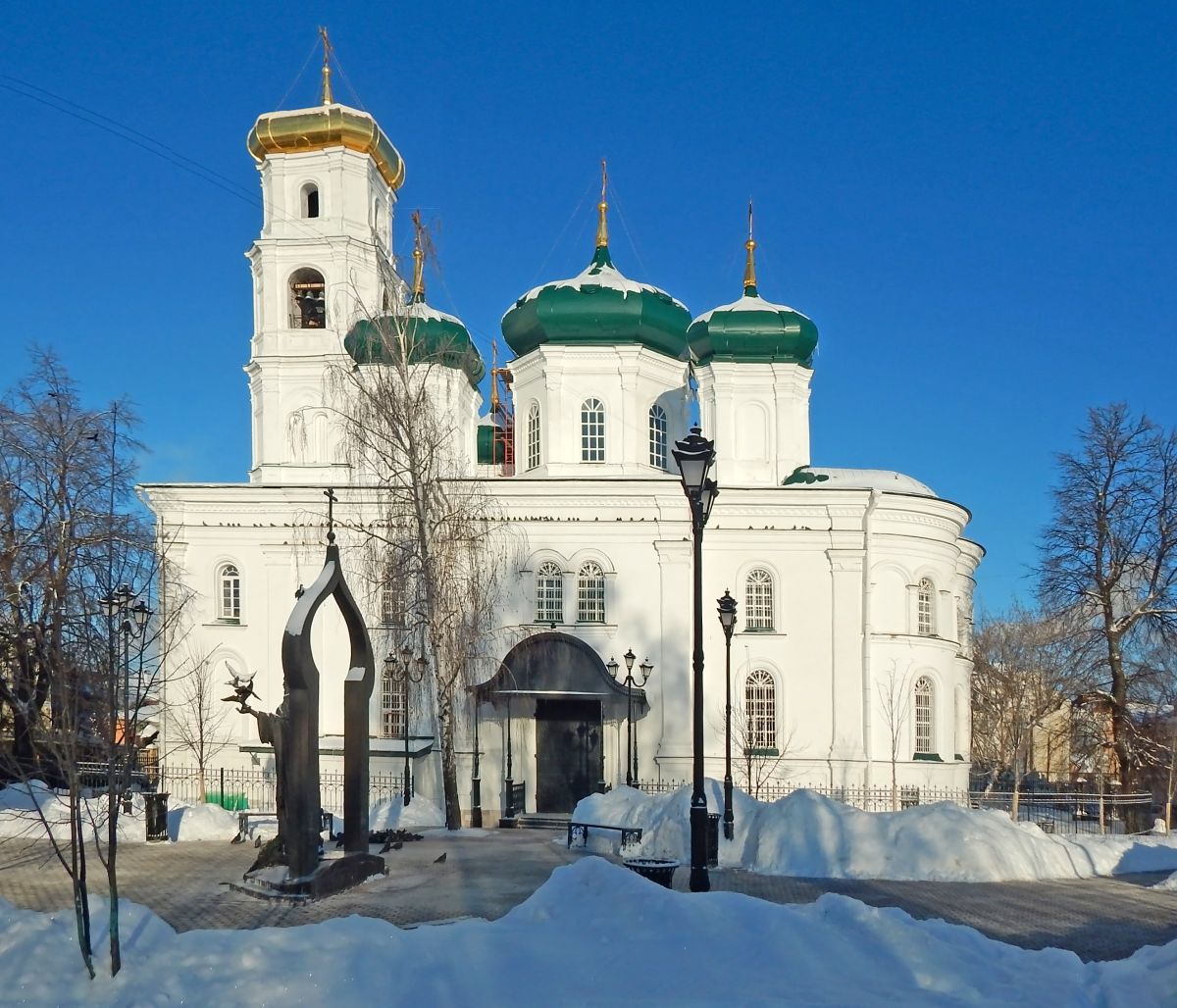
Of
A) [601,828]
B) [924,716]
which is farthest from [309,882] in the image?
[924,716]

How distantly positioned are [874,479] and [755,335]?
15.6 feet

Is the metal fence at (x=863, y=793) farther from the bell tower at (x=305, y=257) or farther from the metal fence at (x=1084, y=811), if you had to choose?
the bell tower at (x=305, y=257)

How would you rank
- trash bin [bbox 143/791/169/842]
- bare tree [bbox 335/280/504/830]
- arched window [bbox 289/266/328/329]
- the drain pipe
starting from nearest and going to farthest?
trash bin [bbox 143/791/169/842]
bare tree [bbox 335/280/504/830]
the drain pipe
arched window [bbox 289/266/328/329]

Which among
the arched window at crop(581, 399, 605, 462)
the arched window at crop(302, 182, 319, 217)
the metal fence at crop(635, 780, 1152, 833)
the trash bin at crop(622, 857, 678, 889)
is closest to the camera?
the trash bin at crop(622, 857, 678, 889)

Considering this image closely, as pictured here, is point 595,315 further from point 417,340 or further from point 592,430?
point 417,340

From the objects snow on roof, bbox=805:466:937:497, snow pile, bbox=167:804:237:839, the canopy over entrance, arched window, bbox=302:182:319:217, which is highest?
arched window, bbox=302:182:319:217

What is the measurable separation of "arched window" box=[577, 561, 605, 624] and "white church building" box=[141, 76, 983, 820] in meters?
0.06

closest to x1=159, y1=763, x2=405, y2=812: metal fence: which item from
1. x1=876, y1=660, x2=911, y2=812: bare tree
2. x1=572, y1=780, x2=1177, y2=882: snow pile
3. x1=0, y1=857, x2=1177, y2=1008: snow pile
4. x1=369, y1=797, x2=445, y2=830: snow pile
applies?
x1=369, y1=797, x2=445, y2=830: snow pile

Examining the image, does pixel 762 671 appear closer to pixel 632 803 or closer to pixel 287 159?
pixel 632 803

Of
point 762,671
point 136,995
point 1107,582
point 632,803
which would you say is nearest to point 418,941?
point 136,995

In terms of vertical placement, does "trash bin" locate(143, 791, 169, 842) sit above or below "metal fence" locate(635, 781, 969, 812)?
above

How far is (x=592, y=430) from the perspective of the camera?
29578 mm

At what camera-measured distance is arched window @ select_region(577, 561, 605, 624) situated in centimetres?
2733

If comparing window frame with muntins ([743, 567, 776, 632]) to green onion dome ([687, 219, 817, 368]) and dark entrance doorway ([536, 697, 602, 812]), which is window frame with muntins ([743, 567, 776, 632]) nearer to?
dark entrance doorway ([536, 697, 602, 812])
